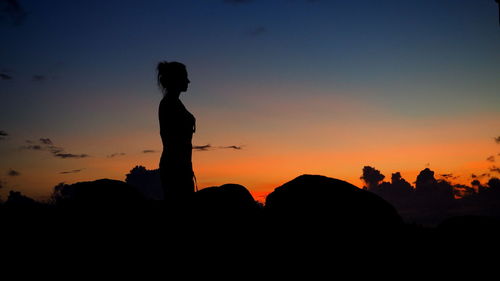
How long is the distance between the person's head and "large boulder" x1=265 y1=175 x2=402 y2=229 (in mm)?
2816

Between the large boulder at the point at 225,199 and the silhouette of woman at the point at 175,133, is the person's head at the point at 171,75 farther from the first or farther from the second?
the large boulder at the point at 225,199

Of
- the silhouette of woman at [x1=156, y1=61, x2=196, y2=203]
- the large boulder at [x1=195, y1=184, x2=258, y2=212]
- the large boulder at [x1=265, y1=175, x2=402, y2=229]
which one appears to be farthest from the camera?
the silhouette of woman at [x1=156, y1=61, x2=196, y2=203]

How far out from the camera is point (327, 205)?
227 inches

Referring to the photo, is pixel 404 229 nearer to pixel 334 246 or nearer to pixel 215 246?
pixel 334 246

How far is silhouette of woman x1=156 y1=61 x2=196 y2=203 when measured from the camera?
6566mm

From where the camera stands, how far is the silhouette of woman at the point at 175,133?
657 centimetres

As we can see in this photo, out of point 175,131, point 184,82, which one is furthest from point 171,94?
point 175,131

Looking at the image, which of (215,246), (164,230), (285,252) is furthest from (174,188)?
(285,252)

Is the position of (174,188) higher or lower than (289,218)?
higher

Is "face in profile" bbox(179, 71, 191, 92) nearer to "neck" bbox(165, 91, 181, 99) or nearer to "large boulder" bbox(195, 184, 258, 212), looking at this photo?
A: "neck" bbox(165, 91, 181, 99)

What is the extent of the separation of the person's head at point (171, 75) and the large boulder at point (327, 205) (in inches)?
111

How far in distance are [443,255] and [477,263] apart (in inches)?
18.1

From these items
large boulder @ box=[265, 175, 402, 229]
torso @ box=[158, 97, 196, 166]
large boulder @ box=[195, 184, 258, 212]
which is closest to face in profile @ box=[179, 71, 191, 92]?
torso @ box=[158, 97, 196, 166]

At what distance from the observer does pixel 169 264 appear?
16.9 feet
